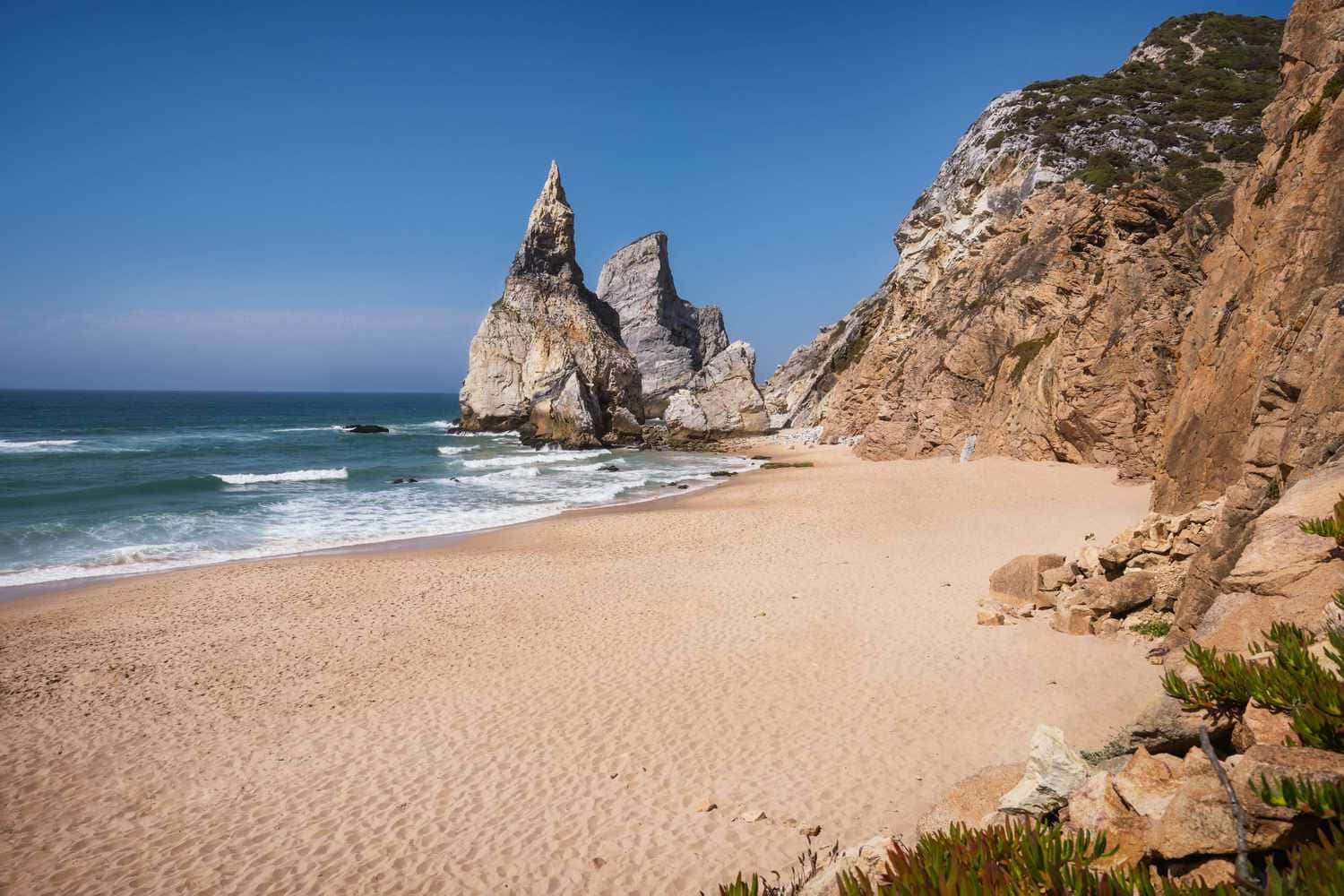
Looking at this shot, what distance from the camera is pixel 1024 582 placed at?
1084 centimetres

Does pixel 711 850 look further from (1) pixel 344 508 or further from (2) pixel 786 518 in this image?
(1) pixel 344 508

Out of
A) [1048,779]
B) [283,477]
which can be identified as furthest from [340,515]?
[1048,779]

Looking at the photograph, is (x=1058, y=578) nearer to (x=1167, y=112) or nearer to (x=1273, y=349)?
(x=1273, y=349)

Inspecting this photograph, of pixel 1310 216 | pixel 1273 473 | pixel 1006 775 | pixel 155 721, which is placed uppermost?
pixel 1310 216

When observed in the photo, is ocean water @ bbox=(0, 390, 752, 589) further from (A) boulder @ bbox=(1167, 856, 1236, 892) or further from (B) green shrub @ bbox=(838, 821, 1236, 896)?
(A) boulder @ bbox=(1167, 856, 1236, 892)

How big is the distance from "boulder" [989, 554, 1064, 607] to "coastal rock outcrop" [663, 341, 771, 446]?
42.7m

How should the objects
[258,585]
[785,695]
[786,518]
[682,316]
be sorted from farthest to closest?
[682,316]
[786,518]
[258,585]
[785,695]

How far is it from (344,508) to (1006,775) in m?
25.8

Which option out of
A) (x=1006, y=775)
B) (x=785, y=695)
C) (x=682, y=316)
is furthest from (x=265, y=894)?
(x=682, y=316)

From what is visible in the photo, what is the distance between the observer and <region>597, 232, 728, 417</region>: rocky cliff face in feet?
295

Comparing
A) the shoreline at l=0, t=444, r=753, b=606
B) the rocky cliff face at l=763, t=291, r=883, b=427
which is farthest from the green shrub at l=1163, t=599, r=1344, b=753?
the rocky cliff face at l=763, t=291, r=883, b=427

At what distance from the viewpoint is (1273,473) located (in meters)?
6.79

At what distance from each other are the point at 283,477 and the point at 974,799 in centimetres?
3671

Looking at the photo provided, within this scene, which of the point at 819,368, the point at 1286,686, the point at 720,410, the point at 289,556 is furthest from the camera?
the point at 819,368
